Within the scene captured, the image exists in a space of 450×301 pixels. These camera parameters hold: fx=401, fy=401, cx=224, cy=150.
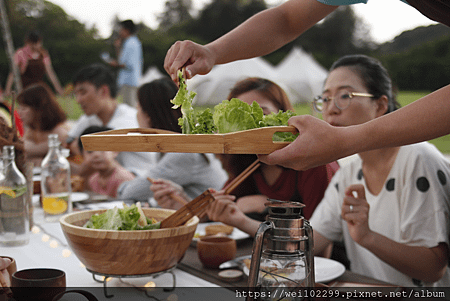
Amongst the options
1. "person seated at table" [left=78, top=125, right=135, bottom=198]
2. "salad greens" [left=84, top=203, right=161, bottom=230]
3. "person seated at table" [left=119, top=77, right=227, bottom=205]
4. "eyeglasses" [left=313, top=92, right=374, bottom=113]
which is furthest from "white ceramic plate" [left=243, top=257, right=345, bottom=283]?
"person seated at table" [left=78, top=125, right=135, bottom=198]

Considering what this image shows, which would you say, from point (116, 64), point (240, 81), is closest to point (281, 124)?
point (240, 81)

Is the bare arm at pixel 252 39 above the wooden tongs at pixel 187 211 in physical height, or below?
above

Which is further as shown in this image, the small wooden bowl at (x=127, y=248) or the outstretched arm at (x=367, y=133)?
the small wooden bowl at (x=127, y=248)

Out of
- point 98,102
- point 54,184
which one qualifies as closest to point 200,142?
point 54,184

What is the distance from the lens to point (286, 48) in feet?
117

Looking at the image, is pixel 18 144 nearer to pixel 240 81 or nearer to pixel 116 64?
pixel 240 81

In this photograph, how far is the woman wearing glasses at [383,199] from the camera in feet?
5.30

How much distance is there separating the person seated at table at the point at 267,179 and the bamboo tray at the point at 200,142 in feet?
3.70

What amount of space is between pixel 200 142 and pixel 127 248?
41 cm

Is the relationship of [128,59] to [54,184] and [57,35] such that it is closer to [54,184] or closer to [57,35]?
[54,184]

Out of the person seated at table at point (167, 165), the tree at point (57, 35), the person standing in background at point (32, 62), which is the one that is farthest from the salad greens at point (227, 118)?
the tree at point (57, 35)

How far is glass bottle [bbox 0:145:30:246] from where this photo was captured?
1.53 m

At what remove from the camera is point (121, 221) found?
1201 millimetres

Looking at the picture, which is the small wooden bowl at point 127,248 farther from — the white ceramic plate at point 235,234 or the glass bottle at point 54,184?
the glass bottle at point 54,184
